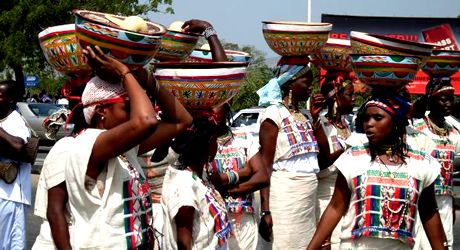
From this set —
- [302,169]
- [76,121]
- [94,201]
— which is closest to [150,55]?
[94,201]

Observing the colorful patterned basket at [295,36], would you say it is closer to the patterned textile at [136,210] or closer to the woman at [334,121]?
the woman at [334,121]

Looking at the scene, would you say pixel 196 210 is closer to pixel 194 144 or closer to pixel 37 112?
pixel 194 144

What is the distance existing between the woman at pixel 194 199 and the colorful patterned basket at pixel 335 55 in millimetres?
3930

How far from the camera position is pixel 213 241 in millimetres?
4898

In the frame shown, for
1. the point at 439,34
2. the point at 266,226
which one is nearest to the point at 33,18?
the point at 439,34

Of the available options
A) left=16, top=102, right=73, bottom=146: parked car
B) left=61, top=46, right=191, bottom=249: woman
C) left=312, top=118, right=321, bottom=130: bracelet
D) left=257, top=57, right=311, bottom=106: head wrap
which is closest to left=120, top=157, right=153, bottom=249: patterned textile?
left=61, top=46, right=191, bottom=249: woman

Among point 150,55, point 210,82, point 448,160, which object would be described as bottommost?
point 448,160

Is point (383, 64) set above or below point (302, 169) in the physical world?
above

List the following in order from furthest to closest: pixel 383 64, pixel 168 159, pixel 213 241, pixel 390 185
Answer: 1. pixel 168 159
2. pixel 383 64
3. pixel 390 185
4. pixel 213 241

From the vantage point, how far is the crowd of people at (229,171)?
14.0ft

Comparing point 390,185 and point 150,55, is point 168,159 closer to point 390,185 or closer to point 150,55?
point 390,185

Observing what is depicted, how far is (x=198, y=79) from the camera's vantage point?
16.4ft

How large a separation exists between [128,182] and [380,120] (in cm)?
178

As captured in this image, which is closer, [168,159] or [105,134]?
[105,134]
